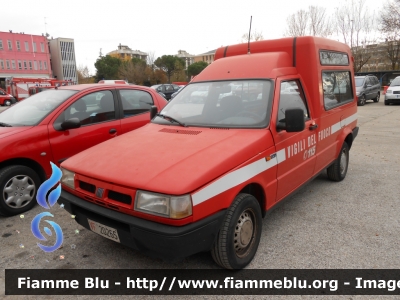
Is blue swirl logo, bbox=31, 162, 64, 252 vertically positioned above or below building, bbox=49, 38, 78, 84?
below

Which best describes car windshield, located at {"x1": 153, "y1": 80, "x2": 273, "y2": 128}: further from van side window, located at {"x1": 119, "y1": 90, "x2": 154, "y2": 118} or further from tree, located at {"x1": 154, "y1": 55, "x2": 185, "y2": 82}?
tree, located at {"x1": 154, "y1": 55, "x2": 185, "y2": 82}

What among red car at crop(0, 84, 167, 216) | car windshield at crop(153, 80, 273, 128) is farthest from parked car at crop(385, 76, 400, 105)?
car windshield at crop(153, 80, 273, 128)

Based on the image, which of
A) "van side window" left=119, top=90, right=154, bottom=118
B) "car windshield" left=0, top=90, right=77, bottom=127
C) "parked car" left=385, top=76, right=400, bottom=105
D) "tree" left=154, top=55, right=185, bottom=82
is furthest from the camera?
"tree" left=154, top=55, right=185, bottom=82

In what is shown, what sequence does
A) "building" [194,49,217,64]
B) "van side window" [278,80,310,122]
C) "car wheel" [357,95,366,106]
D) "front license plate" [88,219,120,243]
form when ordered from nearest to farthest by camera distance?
1. "front license plate" [88,219,120,243]
2. "van side window" [278,80,310,122]
3. "car wheel" [357,95,366,106]
4. "building" [194,49,217,64]

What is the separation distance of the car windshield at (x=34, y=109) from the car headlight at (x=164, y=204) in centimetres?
281

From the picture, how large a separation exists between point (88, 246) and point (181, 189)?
175 cm

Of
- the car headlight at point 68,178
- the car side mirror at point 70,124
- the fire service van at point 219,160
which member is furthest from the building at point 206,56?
the car headlight at point 68,178

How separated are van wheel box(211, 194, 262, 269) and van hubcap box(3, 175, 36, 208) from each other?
292 cm

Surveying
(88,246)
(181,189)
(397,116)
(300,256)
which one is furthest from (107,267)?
(397,116)

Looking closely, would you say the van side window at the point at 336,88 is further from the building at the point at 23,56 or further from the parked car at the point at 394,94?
the building at the point at 23,56

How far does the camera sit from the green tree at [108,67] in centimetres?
6606

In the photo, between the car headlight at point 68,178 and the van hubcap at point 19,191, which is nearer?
the car headlight at point 68,178

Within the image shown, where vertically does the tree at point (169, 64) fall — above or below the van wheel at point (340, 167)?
above

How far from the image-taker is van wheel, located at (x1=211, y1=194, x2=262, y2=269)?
8.63 feet
